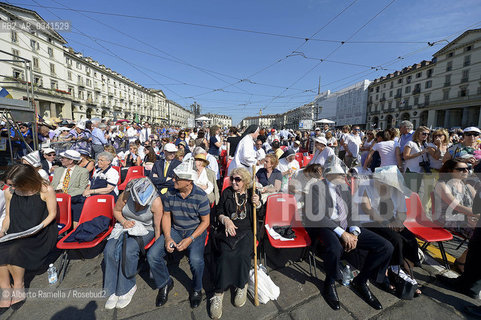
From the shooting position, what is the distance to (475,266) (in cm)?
221

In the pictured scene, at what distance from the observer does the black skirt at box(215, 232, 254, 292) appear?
2.16m

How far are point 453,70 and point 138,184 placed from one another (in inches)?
2224

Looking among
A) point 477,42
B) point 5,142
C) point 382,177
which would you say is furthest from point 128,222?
point 477,42

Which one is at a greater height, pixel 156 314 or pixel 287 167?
pixel 287 167

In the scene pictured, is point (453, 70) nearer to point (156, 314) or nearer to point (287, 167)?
point (287, 167)


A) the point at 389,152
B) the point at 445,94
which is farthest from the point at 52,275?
the point at 445,94

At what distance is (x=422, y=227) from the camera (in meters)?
2.93

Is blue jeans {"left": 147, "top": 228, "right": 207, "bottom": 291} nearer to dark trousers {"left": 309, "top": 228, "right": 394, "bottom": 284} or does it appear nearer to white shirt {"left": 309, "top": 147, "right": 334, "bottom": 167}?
dark trousers {"left": 309, "top": 228, "right": 394, "bottom": 284}

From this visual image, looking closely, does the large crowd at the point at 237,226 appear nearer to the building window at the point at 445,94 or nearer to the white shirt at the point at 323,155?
the white shirt at the point at 323,155

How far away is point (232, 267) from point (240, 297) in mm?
318

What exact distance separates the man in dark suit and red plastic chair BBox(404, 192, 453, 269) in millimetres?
4128

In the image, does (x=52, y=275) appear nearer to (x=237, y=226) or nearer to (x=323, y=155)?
(x=237, y=226)

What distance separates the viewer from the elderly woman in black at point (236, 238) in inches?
84.8

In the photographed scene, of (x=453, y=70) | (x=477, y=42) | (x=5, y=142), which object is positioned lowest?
(x=5, y=142)
